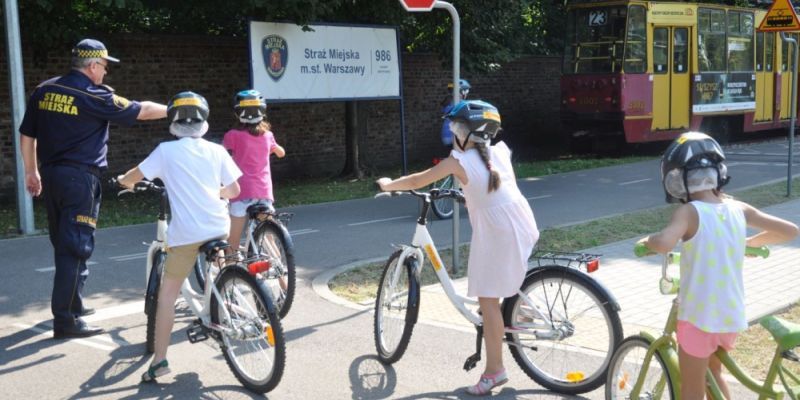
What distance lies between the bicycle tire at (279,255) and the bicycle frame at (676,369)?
10.9 feet

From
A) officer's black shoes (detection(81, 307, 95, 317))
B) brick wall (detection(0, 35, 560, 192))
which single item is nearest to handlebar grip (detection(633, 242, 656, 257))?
officer's black shoes (detection(81, 307, 95, 317))

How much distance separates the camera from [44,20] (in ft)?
44.8

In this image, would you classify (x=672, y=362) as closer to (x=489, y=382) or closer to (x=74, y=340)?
(x=489, y=382)

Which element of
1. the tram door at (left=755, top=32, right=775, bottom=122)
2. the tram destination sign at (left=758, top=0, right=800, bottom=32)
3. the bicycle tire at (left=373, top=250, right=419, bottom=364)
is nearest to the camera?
the bicycle tire at (left=373, top=250, right=419, bottom=364)

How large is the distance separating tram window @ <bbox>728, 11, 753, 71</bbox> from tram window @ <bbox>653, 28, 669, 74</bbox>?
9.34 feet

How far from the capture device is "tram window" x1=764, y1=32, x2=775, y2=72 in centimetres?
2434

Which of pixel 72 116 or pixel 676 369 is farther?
pixel 72 116

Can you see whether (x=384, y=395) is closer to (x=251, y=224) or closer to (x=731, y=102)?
(x=251, y=224)

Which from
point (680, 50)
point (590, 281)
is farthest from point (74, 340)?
point (680, 50)

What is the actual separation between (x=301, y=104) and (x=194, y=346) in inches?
525

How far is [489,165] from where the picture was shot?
16.5ft

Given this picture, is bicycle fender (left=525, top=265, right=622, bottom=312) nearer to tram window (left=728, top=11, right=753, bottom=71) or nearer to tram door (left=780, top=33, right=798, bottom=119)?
tram window (left=728, top=11, right=753, bottom=71)

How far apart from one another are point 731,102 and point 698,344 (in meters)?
20.5

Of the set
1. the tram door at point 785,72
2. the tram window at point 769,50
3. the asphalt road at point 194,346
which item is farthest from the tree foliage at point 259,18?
the tram door at point 785,72
